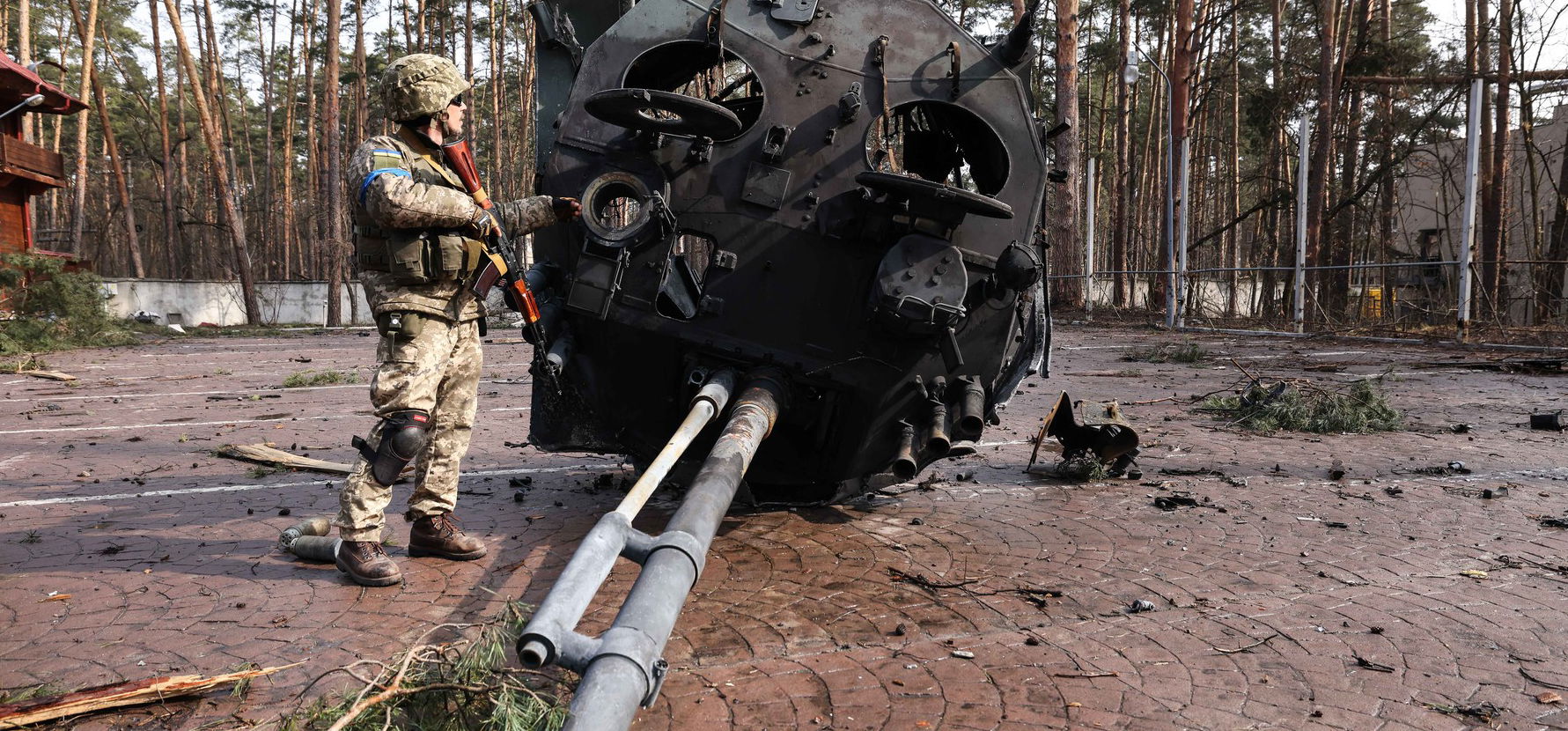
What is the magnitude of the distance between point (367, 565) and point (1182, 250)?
18864 mm

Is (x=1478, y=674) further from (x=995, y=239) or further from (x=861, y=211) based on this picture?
(x=861, y=211)

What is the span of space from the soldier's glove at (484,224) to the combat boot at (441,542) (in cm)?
131

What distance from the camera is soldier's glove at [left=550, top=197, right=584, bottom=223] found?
164 inches

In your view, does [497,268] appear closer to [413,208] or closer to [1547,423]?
[413,208]

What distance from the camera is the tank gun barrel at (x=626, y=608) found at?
2.01m

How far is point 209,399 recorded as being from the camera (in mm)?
10898

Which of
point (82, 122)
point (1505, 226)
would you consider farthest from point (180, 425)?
point (82, 122)

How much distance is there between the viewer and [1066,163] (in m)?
22.0

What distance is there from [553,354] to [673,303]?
59cm

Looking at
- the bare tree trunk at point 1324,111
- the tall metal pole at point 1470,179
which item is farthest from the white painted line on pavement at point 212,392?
the bare tree trunk at point 1324,111

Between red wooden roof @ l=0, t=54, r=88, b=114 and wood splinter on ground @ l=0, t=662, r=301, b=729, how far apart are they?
27.6 m

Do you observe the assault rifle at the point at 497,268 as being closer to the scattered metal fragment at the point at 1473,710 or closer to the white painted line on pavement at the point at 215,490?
the white painted line on pavement at the point at 215,490

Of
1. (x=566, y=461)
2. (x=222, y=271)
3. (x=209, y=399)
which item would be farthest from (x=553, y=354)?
(x=222, y=271)

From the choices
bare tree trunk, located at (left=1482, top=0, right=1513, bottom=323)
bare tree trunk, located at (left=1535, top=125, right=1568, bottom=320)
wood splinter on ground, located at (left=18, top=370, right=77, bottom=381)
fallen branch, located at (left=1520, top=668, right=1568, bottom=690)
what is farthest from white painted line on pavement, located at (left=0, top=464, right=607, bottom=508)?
bare tree trunk, located at (left=1482, top=0, right=1513, bottom=323)
